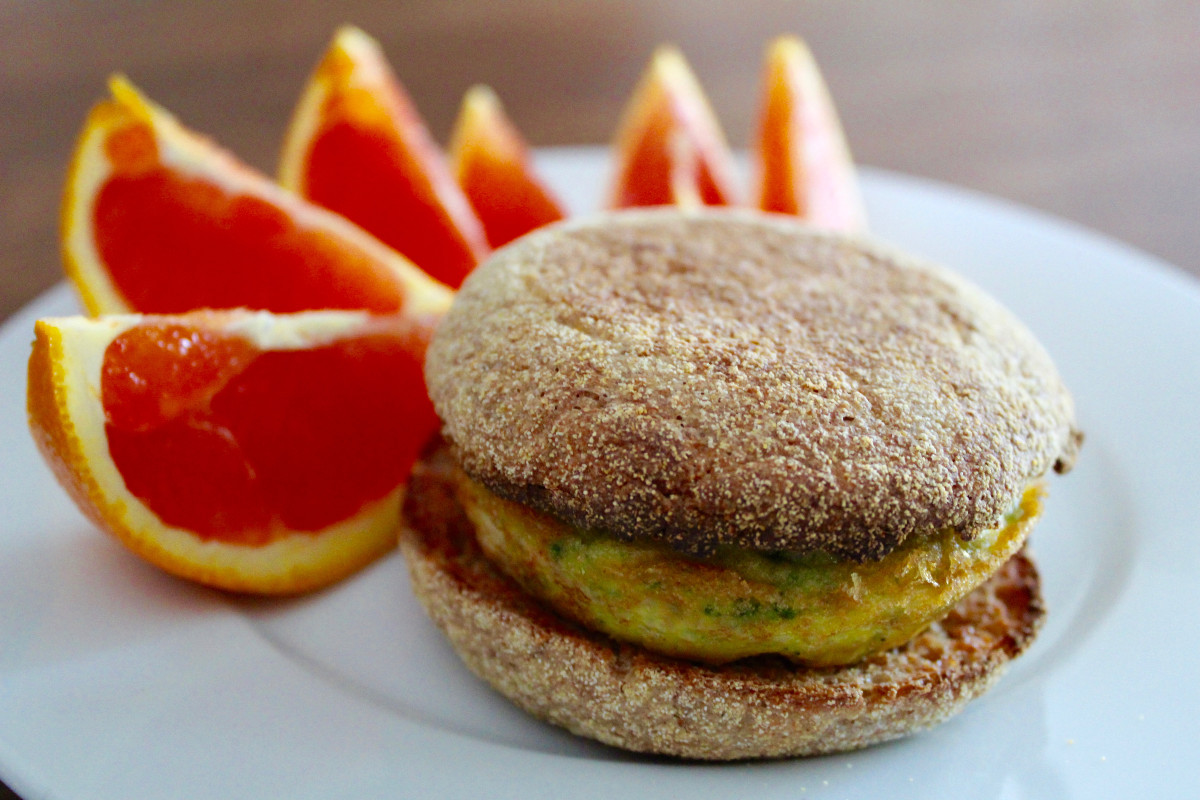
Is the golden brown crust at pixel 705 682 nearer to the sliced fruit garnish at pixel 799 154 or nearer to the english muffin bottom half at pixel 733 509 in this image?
the english muffin bottom half at pixel 733 509

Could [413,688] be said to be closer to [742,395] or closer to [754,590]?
[754,590]

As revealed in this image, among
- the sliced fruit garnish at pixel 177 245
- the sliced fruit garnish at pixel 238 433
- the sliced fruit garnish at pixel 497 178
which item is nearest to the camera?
the sliced fruit garnish at pixel 238 433

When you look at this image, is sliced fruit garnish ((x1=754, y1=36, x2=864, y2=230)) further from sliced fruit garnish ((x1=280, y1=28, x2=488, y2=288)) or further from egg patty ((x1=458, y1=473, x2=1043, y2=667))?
egg patty ((x1=458, y1=473, x2=1043, y2=667))

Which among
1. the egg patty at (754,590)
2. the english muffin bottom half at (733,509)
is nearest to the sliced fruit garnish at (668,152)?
the english muffin bottom half at (733,509)

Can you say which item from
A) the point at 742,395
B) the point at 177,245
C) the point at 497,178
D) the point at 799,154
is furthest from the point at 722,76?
the point at 742,395

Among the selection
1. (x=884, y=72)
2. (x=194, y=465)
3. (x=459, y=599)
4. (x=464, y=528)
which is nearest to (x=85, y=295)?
(x=194, y=465)

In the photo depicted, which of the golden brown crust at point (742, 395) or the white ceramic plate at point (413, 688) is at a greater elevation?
the golden brown crust at point (742, 395)
